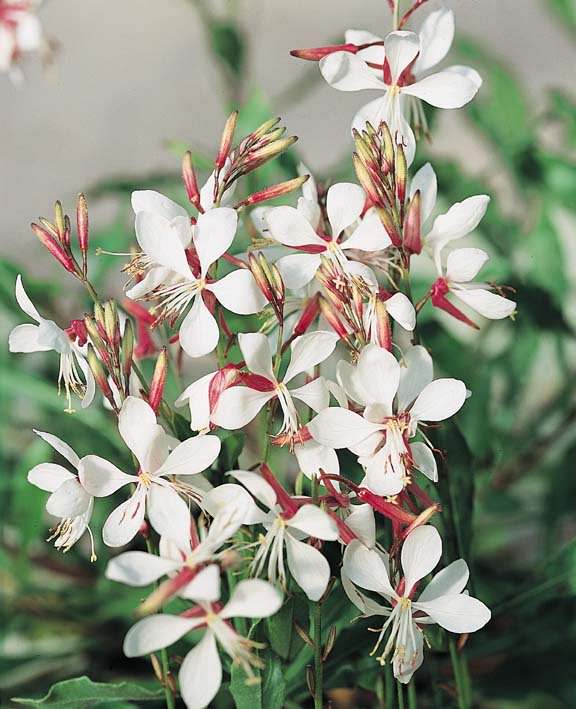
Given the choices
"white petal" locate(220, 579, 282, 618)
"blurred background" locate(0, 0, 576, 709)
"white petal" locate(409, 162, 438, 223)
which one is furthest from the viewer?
"blurred background" locate(0, 0, 576, 709)

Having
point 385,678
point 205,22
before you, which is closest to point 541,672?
point 385,678

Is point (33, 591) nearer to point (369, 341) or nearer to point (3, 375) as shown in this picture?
point (3, 375)

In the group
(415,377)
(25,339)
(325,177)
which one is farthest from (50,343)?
(325,177)

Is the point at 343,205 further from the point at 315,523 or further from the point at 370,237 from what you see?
the point at 315,523

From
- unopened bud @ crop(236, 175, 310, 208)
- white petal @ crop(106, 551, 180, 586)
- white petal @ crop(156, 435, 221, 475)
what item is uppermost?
unopened bud @ crop(236, 175, 310, 208)

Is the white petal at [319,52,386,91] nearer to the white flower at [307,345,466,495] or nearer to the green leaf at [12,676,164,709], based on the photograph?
the white flower at [307,345,466,495]

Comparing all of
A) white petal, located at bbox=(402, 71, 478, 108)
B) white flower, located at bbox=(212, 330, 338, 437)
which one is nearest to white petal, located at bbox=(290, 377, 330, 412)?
white flower, located at bbox=(212, 330, 338, 437)

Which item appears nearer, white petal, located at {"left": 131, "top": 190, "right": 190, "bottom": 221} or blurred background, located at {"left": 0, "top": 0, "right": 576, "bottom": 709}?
white petal, located at {"left": 131, "top": 190, "right": 190, "bottom": 221}
